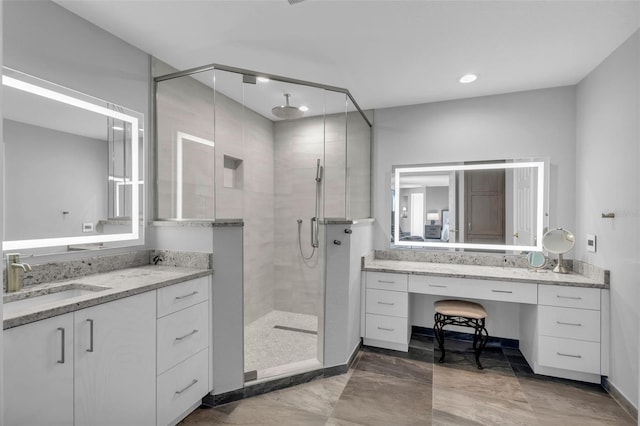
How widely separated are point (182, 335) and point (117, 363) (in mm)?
413

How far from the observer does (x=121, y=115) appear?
227 centimetres

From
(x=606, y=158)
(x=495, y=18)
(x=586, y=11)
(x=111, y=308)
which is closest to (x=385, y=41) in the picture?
(x=495, y=18)

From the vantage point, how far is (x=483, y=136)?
10.7 feet

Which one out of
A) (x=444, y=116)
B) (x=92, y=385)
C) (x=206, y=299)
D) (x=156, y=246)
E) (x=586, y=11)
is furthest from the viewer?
(x=444, y=116)

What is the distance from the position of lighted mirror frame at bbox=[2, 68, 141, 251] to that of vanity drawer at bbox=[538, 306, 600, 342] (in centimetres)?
313

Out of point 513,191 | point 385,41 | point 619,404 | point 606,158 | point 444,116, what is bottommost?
point 619,404

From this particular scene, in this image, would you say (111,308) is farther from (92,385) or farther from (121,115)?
(121,115)

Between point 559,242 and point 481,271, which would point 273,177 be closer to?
point 481,271

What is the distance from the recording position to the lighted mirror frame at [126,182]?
1.78 meters

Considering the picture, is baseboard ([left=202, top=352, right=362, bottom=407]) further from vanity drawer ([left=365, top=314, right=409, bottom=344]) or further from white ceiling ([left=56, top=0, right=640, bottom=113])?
white ceiling ([left=56, top=0, right=640, bottom=113])

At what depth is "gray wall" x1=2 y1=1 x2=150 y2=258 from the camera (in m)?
1.78

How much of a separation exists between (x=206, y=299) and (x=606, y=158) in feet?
10.0

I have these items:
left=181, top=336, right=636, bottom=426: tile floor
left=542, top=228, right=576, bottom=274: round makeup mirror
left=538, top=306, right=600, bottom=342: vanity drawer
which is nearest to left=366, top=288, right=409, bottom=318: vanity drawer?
left=181, top=336, right=636, bottom=426: tile floor

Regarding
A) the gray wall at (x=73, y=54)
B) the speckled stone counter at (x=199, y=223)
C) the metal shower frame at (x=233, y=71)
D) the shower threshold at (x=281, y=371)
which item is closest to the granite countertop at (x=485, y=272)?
the shower threshold at (x=281, y=371)
